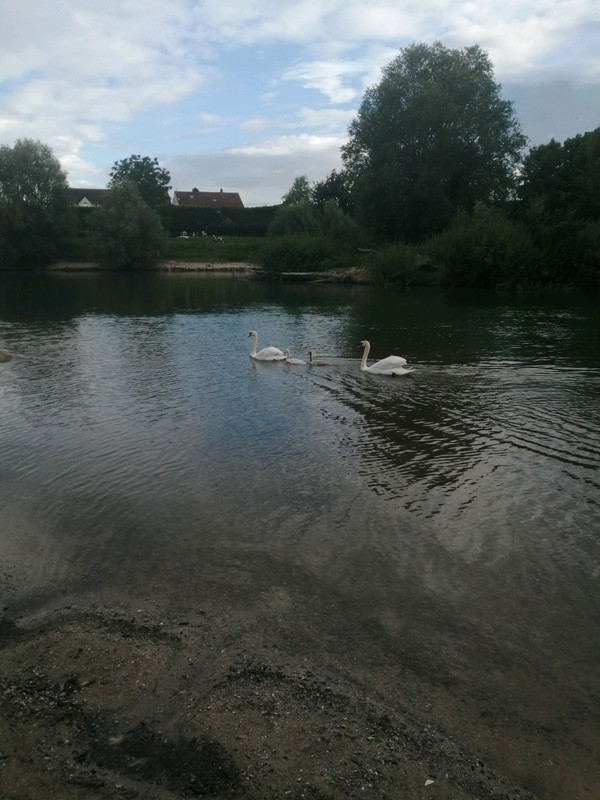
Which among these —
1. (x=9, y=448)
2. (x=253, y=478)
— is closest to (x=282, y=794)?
(x=253, y=478)

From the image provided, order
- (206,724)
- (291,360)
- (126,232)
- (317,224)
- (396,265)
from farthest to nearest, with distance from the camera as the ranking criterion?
(317,224) → (126,232) → (396,265) → (291,360) → (206,724)

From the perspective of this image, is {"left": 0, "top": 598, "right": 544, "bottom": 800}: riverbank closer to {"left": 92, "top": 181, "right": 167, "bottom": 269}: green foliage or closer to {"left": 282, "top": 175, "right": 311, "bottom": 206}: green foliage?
{"left": 92, "top": 181, "right": 167, "bottom": 269}: green foliage

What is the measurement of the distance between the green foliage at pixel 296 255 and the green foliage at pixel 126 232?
1706 cm

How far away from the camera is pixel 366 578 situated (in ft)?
24.2

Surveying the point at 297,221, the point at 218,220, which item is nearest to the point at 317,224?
the point at 297,221

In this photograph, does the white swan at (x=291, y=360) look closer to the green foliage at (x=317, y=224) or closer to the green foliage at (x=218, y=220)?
the green foliage at (x=317, y=224)

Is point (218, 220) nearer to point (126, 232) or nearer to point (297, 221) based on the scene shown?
point (126, 232)

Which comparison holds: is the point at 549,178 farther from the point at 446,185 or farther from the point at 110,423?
the point at 110,423

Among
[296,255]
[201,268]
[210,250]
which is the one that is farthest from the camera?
[210,250]

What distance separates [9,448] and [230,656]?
7767mm

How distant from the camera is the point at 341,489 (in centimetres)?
1007

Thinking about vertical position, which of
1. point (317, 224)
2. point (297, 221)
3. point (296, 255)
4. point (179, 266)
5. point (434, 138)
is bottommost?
point (179, 266)

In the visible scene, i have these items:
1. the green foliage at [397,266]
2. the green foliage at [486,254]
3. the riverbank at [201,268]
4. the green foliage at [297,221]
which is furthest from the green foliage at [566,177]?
the green foliage at [297,221]

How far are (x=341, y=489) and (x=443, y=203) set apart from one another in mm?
56602
